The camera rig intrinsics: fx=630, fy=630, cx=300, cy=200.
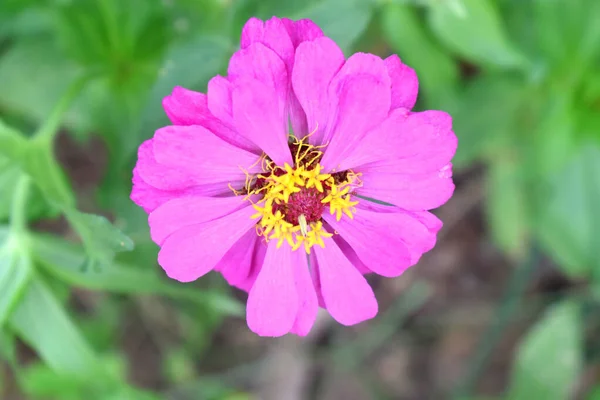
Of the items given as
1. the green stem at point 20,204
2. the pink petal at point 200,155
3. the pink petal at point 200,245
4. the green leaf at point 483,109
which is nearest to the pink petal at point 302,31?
the pink petal at point 200,155

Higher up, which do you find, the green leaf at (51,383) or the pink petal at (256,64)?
the pink petal at (256,64)

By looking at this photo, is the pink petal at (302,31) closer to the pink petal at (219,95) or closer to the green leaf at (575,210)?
the pink petal at (219,95)

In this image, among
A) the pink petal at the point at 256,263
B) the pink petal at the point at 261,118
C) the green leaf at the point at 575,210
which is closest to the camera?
the pink petal at the point at 261,118

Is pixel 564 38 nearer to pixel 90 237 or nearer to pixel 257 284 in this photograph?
pixel 257 284

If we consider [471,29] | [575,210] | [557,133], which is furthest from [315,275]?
[575,210]

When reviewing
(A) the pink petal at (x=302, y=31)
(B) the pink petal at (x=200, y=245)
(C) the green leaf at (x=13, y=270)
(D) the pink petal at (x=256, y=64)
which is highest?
(A) the pink petal at (x=302, y=31)

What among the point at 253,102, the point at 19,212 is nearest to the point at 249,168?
the point at 253,102

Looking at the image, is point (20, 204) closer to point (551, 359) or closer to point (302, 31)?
point (302, 31)
